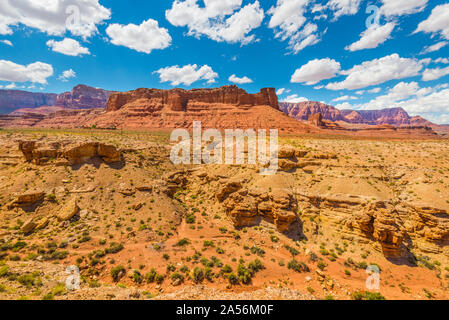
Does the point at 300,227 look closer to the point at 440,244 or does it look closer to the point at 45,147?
the point at 440,244

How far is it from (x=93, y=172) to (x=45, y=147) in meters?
6.75

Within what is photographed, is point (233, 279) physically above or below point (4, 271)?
below

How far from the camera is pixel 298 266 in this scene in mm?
13641

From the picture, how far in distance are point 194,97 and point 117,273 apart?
103634 millimetres

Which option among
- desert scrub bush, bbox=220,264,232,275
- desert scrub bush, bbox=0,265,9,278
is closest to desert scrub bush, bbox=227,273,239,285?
desert scrub bush, bbox=220,264,232,275

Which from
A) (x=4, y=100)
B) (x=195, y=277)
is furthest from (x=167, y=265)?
(x=4, y=100)

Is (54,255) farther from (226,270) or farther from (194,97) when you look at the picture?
(194,97)

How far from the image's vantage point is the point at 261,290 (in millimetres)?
11609

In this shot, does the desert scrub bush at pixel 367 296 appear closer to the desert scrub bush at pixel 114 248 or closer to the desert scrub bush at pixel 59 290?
the desert scrub bush at pixel 59 290

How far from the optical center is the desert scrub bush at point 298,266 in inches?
531

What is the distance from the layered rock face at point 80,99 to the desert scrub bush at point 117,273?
220735mm

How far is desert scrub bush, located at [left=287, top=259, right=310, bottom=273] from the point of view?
1349cm

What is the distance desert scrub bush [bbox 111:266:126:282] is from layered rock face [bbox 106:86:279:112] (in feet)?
317

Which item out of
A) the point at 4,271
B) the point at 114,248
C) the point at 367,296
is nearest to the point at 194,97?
the point at 114,248
